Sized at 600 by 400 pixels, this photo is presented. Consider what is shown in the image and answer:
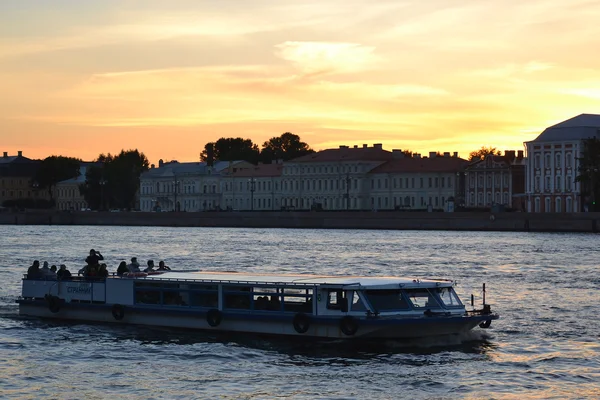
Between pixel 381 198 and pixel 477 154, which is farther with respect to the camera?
pixel 477 154

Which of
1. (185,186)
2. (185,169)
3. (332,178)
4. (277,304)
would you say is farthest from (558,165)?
(277,304)

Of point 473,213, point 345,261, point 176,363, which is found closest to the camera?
point 176,363

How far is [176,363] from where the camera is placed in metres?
26.5

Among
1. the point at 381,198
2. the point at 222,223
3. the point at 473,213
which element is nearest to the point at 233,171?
the point at 381,198

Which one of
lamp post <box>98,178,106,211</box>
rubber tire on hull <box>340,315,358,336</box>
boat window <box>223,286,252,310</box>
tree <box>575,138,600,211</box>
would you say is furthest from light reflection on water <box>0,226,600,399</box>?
lamp post <box>98,178,106,211</box>

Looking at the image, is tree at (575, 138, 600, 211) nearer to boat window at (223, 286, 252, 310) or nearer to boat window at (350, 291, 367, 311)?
boat window at (223, 286, 252, 310)

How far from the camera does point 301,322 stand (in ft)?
90.7

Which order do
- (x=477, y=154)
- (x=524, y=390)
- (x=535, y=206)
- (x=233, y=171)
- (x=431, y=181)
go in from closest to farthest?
1. (x=524, y=390)
2. (x=535, y=206)
3. (x=431, y=181)
4. (x=233, y=171)
5. (x=477, y=154)

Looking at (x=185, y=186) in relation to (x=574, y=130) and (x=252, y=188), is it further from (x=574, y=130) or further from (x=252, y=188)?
(x=574, y=130)

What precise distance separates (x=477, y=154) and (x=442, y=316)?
159885mm

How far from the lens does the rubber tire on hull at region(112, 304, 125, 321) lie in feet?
103

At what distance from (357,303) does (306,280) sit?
1721 millimetres

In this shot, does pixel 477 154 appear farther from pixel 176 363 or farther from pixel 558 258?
pixel 176 363

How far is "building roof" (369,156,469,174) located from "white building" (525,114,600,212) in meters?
18.5
